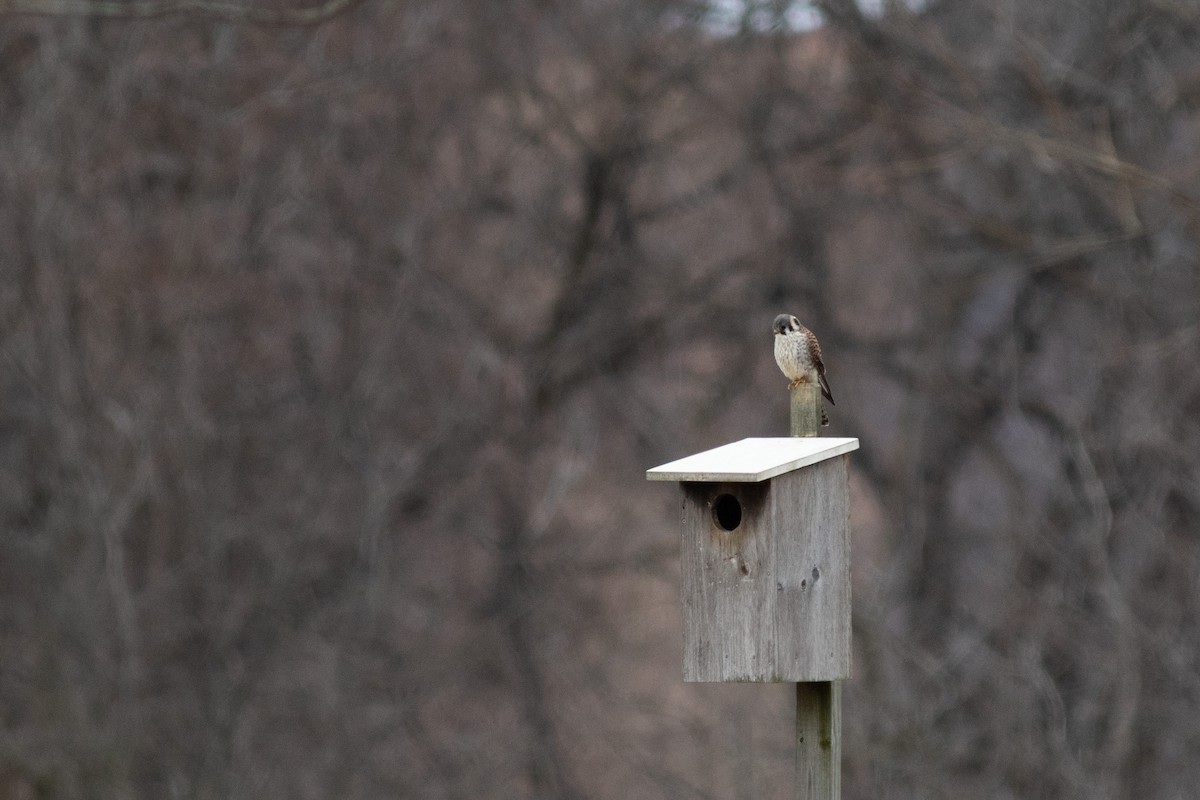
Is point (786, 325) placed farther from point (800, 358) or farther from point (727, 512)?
point (727, 512)

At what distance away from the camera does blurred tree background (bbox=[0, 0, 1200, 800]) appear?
8.48 metres

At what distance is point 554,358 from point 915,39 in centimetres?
334

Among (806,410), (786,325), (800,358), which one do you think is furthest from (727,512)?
(786,325)

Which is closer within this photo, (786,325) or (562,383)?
(786,325)

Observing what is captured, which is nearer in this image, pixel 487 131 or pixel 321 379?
pixel 321 379

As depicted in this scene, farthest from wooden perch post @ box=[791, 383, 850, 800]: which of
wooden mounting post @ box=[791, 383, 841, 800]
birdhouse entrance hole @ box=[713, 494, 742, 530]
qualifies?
birdhouse entrance hole @ box=[713, 494, 742, 530]

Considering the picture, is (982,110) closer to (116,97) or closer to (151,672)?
(116,97)

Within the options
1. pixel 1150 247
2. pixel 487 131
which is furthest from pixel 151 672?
pixel 1150 247

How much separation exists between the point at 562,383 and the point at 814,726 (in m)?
6.84

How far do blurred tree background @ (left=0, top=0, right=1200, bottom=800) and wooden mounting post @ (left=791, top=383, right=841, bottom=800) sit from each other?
3478mm

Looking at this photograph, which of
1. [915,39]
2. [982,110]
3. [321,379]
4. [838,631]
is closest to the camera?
[838,631]

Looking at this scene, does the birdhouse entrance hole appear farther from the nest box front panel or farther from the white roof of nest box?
the white roof of nest box

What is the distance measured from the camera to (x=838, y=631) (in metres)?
4.00

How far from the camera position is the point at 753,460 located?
3.82 metres
